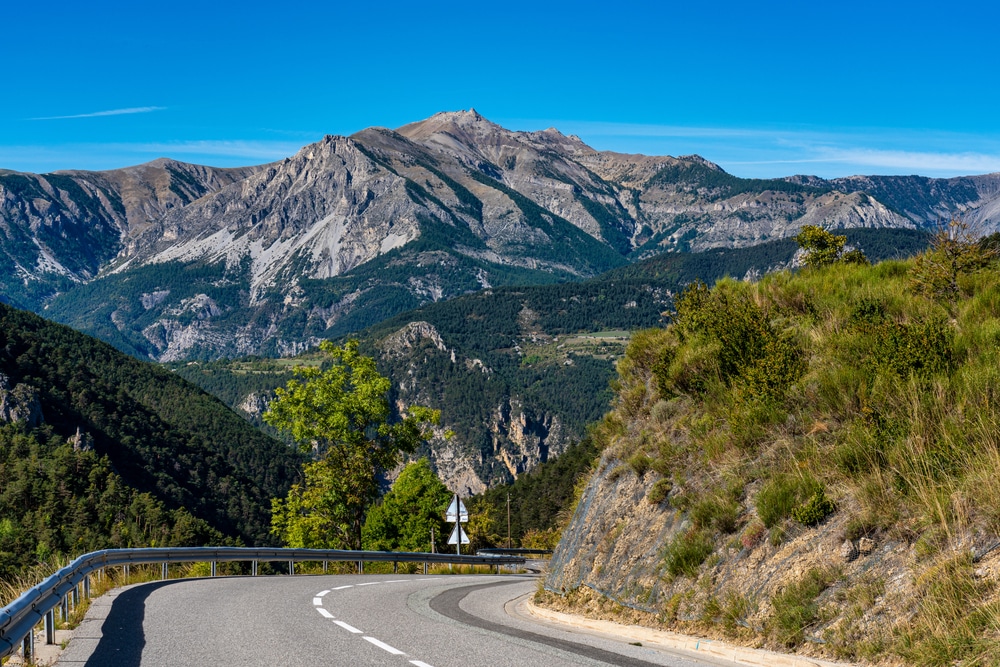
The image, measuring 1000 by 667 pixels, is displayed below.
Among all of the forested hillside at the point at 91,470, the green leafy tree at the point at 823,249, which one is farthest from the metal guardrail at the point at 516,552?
the green leafy tree at the point at 823,249

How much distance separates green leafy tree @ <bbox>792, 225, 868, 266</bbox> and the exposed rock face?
116901 mm

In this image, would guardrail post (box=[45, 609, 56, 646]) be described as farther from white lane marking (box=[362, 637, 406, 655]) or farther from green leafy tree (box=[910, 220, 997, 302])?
green leafy tree (box=[910, 220, 997, 302])

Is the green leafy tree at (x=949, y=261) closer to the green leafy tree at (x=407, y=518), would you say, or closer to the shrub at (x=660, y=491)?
the shrub at (x=660, y=491)

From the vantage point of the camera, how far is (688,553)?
1370cm

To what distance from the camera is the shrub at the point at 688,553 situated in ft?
44.4

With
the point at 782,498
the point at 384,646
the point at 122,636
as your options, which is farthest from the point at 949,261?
the point at 122,636

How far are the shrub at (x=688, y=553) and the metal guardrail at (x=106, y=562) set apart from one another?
27.0 feet

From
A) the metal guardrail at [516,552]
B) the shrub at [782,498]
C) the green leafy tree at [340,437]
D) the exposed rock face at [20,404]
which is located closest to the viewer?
the shrub at [782,498]

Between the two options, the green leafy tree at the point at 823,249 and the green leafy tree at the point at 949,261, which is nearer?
the green leafy tree at the point at 949,261

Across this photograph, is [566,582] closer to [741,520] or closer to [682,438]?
[682,438]

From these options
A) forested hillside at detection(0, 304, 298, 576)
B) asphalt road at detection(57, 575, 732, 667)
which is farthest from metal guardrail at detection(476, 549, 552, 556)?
asphalt road at detection(57, 575, 732, 667)

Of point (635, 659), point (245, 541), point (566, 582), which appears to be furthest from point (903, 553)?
point (245, 541)

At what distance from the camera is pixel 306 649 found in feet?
38.6

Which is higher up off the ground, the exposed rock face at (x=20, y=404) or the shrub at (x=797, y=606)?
the exposed rock face at (x=20, y=404)
